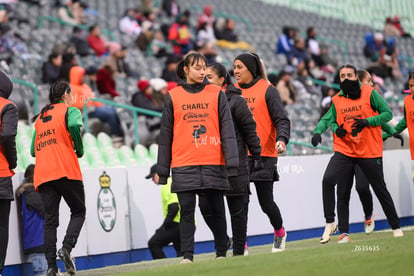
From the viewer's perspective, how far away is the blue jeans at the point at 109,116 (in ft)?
54.6

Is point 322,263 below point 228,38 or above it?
below

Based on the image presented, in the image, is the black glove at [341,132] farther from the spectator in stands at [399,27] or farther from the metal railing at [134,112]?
the spectator in stands at [399,27]

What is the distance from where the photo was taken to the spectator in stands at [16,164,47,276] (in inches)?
444

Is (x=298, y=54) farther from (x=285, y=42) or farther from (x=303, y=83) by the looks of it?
(x=303, y=83)

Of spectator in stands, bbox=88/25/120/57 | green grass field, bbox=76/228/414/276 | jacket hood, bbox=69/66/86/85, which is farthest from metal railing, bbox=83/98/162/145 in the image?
green grass field, bbox=76/228/414/276

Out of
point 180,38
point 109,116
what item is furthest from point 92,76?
point 180,38

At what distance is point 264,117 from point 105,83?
897 centimetres

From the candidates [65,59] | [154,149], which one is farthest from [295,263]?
[65,59]

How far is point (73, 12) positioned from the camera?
23.0m

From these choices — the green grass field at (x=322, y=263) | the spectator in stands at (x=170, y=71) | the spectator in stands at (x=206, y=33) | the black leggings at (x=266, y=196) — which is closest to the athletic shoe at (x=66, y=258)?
the green grass field at (x=322, y=263)

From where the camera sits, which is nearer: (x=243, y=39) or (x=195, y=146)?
(x=195, y=146)

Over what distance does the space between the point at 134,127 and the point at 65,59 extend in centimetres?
210

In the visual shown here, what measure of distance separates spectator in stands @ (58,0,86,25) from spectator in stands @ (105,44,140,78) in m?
2.38

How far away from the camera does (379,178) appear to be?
10.8 m
